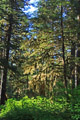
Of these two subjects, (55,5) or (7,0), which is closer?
(55,5)

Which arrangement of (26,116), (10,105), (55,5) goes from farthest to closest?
(55,5) < (10,105) < (26,116)

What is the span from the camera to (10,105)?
6859 mm

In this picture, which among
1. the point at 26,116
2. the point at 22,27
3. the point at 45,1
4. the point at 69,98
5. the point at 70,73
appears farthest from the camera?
the point at 22,27

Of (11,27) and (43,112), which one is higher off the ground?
(11,27)

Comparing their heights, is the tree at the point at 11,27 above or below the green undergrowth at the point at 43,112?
above

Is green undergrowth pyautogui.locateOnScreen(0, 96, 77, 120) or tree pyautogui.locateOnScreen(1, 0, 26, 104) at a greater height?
tree pyautogui.locateOnScreen(1, 0, 26, 104)

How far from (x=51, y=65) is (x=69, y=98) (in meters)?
2.37

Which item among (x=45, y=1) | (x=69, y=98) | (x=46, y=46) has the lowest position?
(x=69, y=98)

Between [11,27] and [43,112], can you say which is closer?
[43,112]

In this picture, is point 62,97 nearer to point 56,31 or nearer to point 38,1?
point 56,31

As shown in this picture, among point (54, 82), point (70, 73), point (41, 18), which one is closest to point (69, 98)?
point (54, 82)

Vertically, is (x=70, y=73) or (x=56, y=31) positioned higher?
(x=56, y=31)

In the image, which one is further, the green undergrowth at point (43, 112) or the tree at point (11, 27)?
→ the tree at point (11, 27)

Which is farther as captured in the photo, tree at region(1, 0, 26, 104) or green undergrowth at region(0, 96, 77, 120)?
tree at region(1, 0, 26, 104)
